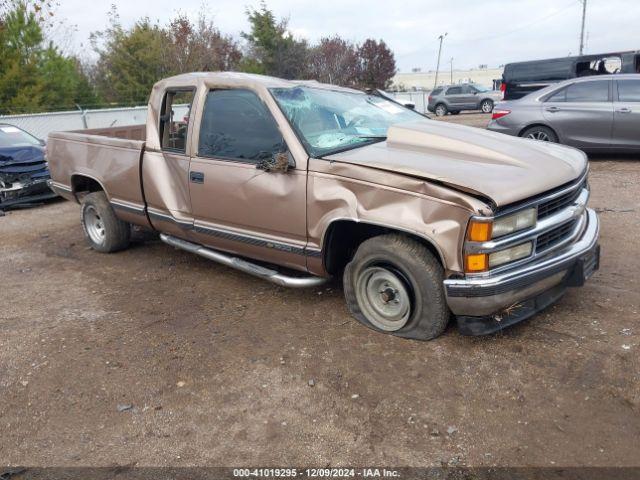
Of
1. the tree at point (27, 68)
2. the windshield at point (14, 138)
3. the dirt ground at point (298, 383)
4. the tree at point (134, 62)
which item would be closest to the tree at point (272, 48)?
the tree at point (134, 62)

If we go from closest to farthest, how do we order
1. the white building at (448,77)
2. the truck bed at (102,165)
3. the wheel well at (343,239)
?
the wheel well at (343,239)
the truck bed at (102,165)
the white building at (448,77)

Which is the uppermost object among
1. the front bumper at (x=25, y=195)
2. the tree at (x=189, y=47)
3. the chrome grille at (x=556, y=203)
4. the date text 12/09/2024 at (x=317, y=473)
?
the tree at (x=189, y=47)

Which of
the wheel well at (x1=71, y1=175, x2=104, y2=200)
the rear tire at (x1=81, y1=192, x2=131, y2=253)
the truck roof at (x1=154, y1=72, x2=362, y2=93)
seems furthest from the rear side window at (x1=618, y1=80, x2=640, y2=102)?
the wheel well at (x1=71, y1=175, x2=104, y2=200)

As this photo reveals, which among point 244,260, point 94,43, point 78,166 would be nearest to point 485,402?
point 244,260

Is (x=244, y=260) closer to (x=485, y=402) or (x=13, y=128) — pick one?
(x=485, y=402)

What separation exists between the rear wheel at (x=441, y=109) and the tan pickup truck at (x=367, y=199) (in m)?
23.8

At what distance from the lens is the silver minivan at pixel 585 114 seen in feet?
28.7

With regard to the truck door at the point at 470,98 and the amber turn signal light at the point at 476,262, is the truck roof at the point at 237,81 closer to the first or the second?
the amber turn signal light at the point at 476,262

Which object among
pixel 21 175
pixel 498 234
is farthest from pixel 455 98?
pixel 498 234

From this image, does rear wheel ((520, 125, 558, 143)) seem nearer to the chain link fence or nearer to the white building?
the chain link fence

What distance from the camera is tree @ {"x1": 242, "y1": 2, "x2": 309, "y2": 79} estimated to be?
108ft

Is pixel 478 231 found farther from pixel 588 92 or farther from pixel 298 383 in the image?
pixel 588 92

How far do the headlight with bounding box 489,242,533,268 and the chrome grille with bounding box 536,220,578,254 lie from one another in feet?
0.35

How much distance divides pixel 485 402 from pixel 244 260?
7.97ft
